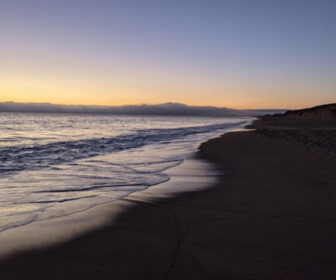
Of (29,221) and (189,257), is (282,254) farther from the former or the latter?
(29,221)

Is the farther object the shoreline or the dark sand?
the shoreline

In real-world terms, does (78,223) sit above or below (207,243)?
below

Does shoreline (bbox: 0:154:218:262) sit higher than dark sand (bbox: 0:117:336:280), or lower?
lower

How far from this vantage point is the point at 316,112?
107 m

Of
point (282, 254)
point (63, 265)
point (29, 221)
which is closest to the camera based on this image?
point (63, 265)

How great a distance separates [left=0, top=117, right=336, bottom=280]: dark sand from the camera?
129 inches

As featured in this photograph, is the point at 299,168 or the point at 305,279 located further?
the point at 299,168

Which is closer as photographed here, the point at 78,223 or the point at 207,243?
the point at 207,243

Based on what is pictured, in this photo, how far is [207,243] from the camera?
13.2 ft

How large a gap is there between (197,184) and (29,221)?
4228 millimetres

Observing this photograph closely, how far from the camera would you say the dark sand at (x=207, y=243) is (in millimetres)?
3285

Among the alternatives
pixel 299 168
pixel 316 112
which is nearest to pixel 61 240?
pixel 299 168

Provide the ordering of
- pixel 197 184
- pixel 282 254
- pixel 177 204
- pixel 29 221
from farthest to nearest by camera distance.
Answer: pixel 197 184
pixel 177 204
pixel 29 221
pixel 282 254

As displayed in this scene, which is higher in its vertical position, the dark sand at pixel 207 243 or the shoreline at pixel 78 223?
the dark sand at pixel 207 243
